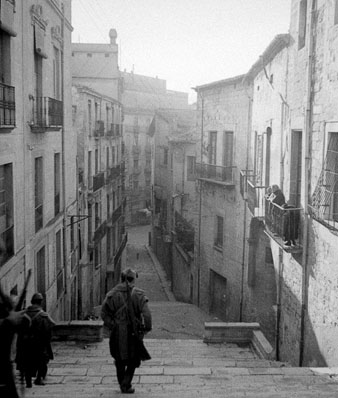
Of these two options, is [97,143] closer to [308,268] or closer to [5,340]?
[308,268]

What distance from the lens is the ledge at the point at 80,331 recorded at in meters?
12.6

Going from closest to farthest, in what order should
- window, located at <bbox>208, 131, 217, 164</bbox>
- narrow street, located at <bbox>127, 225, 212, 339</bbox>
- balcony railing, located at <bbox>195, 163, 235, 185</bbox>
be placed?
narrow street, located at <bbox>127, 225, 212, 339</bbox> → balcony railing, located at <bbox>195, 163, 235, 185</bbox> → window, located at <bbox>208, 131, 217, 164</bbox>

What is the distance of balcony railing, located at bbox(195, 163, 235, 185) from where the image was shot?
2070 cm

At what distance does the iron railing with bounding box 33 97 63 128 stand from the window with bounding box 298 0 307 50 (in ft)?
20.7

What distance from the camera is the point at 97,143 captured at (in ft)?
84.9

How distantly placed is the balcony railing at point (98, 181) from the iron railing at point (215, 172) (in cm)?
484

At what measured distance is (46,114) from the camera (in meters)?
13.8

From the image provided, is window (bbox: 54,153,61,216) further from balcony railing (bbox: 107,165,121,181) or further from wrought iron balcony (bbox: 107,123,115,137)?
balcony railing (bbox: 107,165,121,181)

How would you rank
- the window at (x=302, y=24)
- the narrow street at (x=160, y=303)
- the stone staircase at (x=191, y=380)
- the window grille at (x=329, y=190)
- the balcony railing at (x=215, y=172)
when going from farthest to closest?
the balcony railing at (x=215, y=172), the narrow street at (x=160, y=303), the window at (x=302, y=24), the window grille at (x=329, y=190), the stone staircase at (x=191, y=380)

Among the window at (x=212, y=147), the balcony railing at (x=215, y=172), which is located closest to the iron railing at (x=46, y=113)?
the balcony railing at (x=215, y=172)

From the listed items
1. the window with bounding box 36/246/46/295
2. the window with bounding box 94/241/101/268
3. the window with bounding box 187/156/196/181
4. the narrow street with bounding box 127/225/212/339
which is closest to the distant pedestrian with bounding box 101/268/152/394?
the window with bounding box 36/246/46/295

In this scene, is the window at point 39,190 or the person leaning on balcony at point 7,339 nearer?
the person leaning on balcony at point 7,339

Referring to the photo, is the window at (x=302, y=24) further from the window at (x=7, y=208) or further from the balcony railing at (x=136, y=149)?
the balcony railing at (x=136, y=149)

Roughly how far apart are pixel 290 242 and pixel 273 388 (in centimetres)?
460
